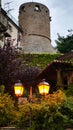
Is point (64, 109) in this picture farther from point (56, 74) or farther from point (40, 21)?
point (40, 21)

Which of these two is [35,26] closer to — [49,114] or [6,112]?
[6,112]

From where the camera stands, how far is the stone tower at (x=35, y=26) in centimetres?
5195

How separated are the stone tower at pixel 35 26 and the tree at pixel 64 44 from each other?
171 cm

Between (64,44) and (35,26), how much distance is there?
6928 millimetres

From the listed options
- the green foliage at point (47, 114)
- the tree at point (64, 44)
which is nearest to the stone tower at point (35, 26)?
the tree at point (64, 44)

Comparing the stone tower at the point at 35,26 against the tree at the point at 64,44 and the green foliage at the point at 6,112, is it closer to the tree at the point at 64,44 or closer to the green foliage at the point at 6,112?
the tree at the point at 64,44

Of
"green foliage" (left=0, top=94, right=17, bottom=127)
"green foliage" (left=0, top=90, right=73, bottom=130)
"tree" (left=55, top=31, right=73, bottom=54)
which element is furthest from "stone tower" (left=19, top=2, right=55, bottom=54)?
"green foliage" (left=0, top=90, right=73, bottom=130)

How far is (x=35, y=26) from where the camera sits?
54.0 m

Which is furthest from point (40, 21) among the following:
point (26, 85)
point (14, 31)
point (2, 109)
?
point (2, 109)

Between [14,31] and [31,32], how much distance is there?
4.42 m

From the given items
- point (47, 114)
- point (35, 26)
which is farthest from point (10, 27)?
point (47, 114)

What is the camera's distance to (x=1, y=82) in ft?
71.6

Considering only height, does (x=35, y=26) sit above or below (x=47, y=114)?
above

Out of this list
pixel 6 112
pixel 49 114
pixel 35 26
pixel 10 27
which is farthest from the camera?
pixel 35 26
